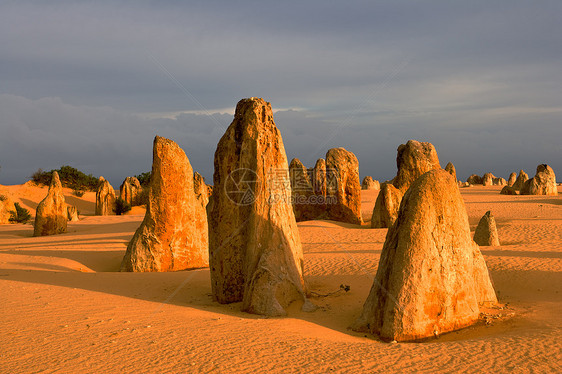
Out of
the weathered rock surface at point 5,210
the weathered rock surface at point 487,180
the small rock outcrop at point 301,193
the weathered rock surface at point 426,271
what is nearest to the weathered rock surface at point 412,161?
the small rock outcrop at point 301,193

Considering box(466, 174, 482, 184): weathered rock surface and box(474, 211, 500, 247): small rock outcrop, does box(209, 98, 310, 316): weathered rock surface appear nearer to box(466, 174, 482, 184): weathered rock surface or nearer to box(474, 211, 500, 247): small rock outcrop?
box(474, 211, 500, 247): small rock outcrop

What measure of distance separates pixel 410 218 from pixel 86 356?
376 centimetres

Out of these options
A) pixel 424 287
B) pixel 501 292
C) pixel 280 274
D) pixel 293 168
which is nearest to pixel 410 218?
pixel 424 287

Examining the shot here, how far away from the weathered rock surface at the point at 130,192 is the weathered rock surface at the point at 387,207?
17050 millimetres

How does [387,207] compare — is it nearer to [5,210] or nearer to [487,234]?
[487,234]

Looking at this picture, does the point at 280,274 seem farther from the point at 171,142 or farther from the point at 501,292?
the point at 171,142

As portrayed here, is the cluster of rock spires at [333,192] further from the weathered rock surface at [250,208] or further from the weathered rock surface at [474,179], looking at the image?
the weathered rock surface at [474,179]

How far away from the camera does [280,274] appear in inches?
252

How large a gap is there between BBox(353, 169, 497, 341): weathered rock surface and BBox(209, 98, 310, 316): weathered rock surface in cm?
167

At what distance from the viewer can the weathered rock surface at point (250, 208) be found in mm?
6613

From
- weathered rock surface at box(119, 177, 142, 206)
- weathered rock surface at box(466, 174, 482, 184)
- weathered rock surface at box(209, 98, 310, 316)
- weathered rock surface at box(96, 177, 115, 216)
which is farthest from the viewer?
weathered rock surface at box(466, 174, 482, 184)

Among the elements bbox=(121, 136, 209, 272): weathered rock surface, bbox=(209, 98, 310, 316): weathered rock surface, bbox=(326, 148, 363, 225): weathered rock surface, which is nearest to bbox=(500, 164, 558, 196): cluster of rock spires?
bbox=(326, 148, 363, 225): weathered rock surface

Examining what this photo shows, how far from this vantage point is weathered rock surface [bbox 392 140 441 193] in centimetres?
1902

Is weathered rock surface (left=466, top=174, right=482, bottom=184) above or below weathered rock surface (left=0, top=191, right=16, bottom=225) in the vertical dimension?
above
